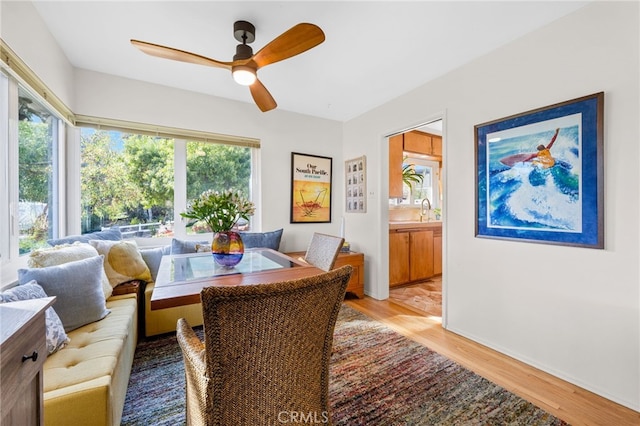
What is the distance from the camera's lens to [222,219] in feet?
5.85

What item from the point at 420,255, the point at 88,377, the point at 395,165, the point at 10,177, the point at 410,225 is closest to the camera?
the point at 88,377

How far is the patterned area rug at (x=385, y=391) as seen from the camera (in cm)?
148

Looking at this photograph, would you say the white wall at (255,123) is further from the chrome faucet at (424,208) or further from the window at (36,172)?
the chrome faucet at (424,208)

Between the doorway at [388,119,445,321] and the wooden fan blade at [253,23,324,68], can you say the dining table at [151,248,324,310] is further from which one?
the doorway at [388,119,445,321]

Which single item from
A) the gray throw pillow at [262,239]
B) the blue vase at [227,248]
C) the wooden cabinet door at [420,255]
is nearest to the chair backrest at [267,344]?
the blue vase at [227,248]

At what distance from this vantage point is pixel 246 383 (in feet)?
2.72

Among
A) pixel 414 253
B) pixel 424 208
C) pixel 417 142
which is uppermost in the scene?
pixel 417 142

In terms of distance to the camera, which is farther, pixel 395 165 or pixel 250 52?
pixel 395 165

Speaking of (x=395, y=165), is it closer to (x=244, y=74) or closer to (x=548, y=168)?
(x=548, y=168)

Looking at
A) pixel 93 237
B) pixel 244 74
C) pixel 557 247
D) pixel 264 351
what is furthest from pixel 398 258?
pixel 93 237

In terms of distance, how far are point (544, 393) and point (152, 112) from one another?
13.5 ft

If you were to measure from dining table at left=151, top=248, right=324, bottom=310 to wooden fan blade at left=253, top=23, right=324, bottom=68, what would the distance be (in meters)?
1.38

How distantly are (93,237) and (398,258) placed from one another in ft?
11.3

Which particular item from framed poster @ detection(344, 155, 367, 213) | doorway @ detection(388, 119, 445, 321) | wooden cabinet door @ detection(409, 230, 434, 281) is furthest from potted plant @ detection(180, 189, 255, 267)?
wooden cabinet door @ detection(409, 230, 434, 281)
